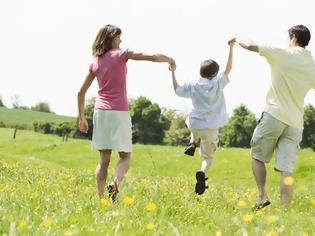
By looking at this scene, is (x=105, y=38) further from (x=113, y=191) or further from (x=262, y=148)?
(x=262, y=148)

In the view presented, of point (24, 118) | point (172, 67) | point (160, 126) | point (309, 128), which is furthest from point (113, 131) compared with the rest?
point (160, 126)

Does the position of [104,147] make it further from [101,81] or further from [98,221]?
[98,221]

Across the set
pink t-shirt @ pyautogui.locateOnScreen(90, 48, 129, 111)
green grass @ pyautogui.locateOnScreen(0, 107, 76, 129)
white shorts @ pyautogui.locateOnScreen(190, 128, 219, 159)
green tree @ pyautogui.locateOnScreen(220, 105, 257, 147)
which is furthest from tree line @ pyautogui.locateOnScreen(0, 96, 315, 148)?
pink t-shirt @ pyautogui.locateOnScreen(90, 48, 129, 111)

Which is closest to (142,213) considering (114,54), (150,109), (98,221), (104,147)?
(98,221)

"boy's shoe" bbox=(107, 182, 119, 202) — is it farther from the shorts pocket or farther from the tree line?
the tree line

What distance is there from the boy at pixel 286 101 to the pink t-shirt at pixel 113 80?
144 cm

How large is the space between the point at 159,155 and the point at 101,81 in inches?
923

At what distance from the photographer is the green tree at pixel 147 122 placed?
125312 millimetres

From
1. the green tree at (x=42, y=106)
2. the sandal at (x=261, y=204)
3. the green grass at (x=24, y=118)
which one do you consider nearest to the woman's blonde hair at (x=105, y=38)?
the sandal at (x=261, y=204)

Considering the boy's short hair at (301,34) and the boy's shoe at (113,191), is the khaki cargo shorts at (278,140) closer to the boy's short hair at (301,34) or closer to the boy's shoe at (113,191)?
the boy's short hair at (301,34)

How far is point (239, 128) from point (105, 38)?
115 m

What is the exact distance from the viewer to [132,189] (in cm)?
848

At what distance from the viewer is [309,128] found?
11038cm

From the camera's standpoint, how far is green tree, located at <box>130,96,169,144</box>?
12531 cm
